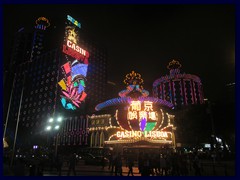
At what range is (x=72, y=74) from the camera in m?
92.4

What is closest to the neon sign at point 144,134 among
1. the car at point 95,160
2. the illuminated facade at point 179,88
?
the car at point 95,160

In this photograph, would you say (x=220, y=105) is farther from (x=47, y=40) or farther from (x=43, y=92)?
(x=47, y=40)

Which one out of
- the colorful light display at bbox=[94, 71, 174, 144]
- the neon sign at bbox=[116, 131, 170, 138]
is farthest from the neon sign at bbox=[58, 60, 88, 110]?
the neon sign at bbox=[116, 131, 170, 138]

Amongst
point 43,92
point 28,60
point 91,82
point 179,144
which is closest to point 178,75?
point 91,82

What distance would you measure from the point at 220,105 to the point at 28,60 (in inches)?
4277

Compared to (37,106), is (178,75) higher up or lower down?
higher up

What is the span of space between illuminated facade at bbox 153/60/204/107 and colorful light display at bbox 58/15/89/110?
181 ft

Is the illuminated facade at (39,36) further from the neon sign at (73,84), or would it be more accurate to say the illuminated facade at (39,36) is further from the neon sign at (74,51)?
the neon sign at (73,84)

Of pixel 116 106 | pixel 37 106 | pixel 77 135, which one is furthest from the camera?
pixel 37 106

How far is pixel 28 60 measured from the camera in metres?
123

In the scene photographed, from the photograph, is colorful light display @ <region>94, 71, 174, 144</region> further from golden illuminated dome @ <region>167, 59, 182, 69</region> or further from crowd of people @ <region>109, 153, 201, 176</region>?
golden illuminated dome @ <region>167, 59, 182, 69</region>

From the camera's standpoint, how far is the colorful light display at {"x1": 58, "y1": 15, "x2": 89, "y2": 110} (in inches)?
3504

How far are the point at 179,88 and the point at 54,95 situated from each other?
69945 mm

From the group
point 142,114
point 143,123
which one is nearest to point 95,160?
point 143,123
